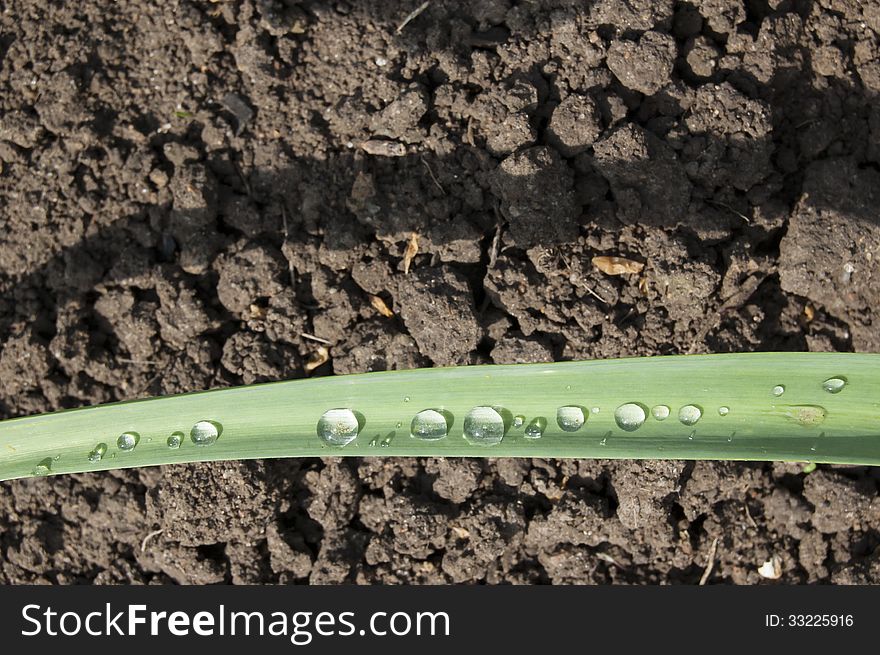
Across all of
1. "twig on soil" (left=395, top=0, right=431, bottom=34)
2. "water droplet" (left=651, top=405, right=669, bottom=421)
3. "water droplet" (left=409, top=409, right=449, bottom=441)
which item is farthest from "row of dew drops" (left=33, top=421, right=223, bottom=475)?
"twig on soil" (left=395, top=0, right=431, bottom=34)

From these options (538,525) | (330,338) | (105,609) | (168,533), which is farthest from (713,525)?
(105,609)

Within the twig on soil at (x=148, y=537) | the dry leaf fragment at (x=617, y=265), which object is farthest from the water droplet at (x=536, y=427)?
the twig on soil at (x=148, y=537)

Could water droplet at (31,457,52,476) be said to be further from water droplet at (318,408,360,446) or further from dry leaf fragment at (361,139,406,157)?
dry leaf fragment at (361,139,406,157)

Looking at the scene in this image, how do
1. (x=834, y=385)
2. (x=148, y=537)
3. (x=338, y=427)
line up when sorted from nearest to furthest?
1. (x=834, y=385)
2. (x=338, y=427)
3. (x=148, y=537)

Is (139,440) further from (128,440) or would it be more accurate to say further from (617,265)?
(617,265)

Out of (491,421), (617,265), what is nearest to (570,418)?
(491,421)

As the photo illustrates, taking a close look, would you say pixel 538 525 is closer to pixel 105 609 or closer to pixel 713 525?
pixel 713 525
